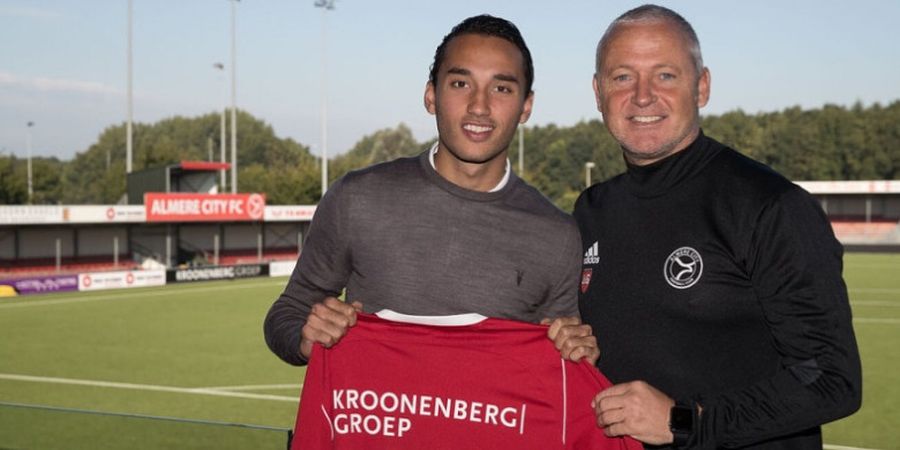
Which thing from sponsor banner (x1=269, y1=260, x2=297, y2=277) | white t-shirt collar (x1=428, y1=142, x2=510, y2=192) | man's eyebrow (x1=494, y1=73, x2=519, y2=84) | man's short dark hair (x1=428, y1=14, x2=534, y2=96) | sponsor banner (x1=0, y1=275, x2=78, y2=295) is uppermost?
man's short dark hair (x1=428, y1=14, x2=534, y2=96)

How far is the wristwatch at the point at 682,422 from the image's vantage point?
9.34 feet

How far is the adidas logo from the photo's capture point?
133 inches

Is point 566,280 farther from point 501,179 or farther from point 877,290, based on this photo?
point 877,290

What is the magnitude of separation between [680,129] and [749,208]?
1.57ft

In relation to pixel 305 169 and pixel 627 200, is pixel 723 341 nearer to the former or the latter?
pixel 627 200

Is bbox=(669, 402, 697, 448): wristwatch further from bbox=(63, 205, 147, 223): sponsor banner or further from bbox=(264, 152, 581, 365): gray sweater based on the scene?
bbox=(63, 205, 147, 223): sponsor banner

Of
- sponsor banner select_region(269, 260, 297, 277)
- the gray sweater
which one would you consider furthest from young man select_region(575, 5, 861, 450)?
sponsor banner select_region(269, 260, 297, 277)

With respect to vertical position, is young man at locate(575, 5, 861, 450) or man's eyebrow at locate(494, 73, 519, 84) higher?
man's eyebrow at locate(494, 73, 519, 84)

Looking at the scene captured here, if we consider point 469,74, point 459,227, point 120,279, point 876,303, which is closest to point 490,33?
point 469,74

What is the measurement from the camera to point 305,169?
79.2 meters

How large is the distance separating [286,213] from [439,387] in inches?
1855

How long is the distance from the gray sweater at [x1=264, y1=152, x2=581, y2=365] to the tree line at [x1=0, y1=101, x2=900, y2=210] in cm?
7113

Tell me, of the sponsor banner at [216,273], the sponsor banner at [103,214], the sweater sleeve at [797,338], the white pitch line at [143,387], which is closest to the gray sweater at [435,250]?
the sweater sleeve at [797,338]

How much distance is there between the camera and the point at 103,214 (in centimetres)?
4025
